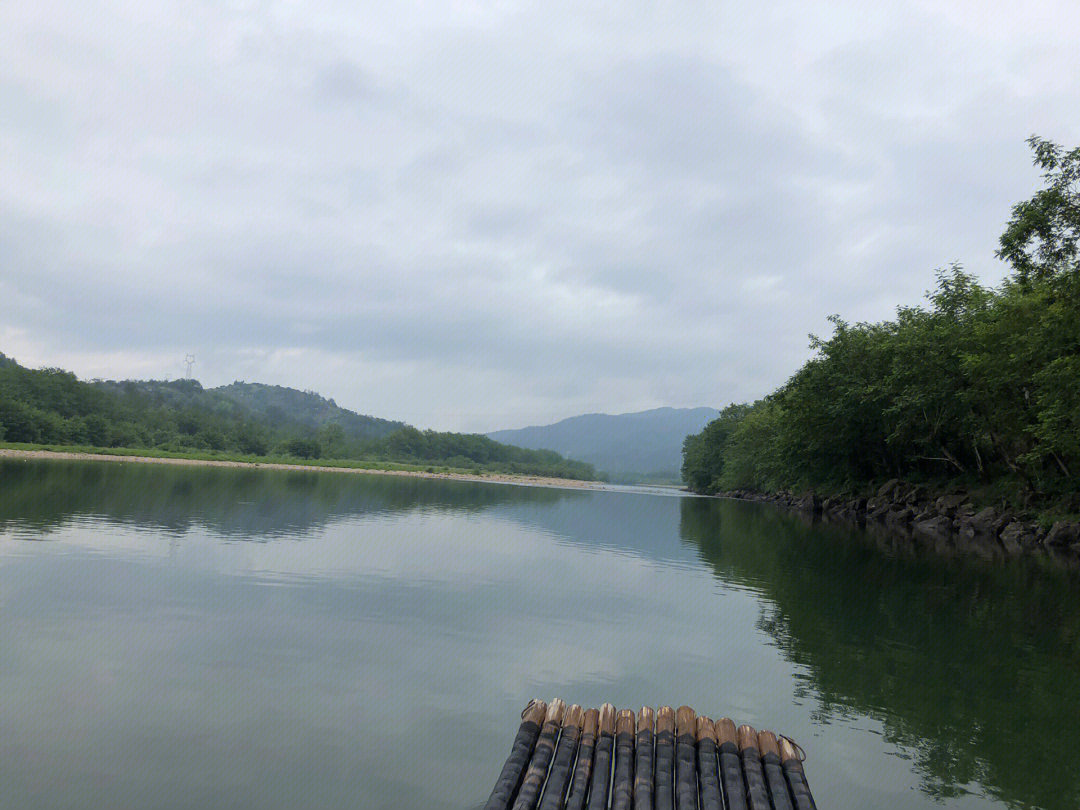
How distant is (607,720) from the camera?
25.0 ft

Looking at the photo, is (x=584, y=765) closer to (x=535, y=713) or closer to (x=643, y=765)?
(x=643, y=765)

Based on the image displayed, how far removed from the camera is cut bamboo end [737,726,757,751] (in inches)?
284

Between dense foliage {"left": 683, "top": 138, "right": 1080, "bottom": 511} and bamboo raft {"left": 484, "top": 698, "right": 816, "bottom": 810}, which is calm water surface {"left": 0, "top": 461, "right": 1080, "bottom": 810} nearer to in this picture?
bamboo raft {"left": 484, "top": 698, "right": 816, "bottom": 810}

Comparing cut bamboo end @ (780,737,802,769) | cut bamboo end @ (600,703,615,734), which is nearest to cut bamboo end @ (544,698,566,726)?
cut bamboo end @ (600,703,615,734)

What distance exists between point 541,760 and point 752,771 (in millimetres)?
2030

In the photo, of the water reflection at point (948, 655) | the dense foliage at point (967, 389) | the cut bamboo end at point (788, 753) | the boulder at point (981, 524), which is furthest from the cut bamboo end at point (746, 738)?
the boulder at point (981, 524)

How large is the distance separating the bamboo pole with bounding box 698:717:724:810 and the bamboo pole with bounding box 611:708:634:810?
655mm

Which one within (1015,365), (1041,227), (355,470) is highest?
(1041,227)

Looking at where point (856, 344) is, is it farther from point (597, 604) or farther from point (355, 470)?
point (355, 470)

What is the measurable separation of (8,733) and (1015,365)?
1844 inches

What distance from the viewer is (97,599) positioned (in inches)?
599

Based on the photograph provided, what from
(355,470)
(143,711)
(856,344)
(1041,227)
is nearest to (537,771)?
(143,711)

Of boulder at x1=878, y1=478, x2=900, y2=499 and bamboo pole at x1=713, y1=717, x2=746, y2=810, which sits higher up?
boulder at x1=878, y1=478, x2=900, y2=499

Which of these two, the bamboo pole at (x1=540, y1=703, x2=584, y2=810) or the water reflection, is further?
the water reflection
